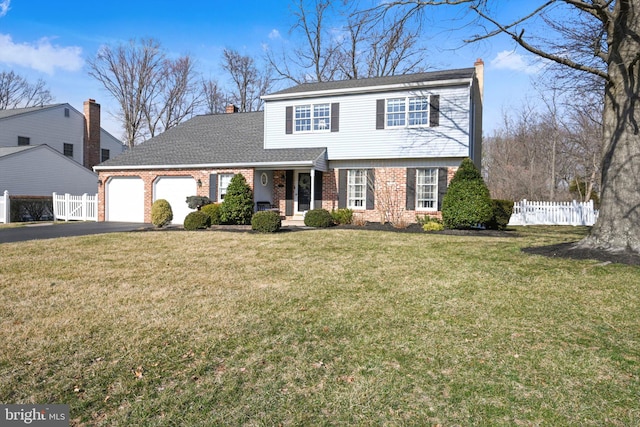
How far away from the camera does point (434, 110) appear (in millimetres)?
15211

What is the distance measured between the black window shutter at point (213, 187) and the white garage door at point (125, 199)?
3.92 metres

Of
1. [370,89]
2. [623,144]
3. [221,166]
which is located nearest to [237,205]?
[221,166]

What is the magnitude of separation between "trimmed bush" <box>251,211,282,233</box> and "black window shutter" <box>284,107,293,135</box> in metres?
6.13

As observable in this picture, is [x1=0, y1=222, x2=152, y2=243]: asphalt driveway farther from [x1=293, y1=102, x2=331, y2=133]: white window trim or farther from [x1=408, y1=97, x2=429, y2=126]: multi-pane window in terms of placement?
[x1=408, y1=97, x2=429, y2=126]: multi-pane window

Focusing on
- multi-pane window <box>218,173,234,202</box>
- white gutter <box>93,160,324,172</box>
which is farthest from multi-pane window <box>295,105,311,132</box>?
multi-pane window <box>218,173,234,202</box>

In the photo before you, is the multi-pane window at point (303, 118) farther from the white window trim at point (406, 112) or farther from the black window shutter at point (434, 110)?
the black window shutter at point (434, 110)

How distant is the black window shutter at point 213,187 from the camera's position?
17.2 meters

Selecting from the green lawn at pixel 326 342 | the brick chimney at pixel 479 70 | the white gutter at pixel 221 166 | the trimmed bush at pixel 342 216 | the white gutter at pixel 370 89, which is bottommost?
the green lawn at pixel 326 342

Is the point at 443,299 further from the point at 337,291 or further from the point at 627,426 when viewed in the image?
the point at 627,426

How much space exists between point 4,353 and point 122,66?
3427 centimetres

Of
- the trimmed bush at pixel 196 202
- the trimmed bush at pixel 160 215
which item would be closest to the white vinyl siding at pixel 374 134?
the trimmed bush at pixel 196 202

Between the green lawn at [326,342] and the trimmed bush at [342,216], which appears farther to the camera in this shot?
the trimmed bush at [342,216]

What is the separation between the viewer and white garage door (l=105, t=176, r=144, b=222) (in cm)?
1881

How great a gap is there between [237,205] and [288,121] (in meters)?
4.93
